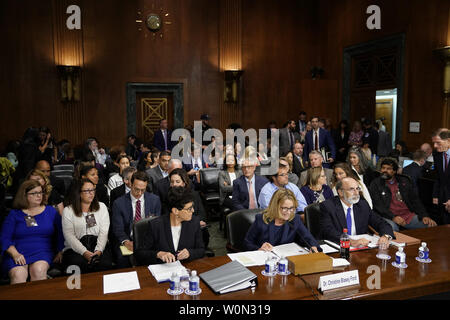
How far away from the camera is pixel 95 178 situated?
188 inches

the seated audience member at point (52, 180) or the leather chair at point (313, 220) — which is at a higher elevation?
the seated audience member at point (52, 180)

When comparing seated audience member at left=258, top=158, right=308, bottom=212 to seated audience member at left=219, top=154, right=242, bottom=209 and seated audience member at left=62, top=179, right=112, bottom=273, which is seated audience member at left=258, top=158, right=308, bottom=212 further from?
seated audience member at left=62, top=179, right=112, bottom=273

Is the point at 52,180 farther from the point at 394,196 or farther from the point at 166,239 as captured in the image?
the point at 394,196

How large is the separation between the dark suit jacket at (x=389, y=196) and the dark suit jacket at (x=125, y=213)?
2.73 metres

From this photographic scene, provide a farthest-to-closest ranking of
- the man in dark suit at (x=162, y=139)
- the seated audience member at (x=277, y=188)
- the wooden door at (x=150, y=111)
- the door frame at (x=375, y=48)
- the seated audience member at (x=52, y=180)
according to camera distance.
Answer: the wooden door at (x=150, y=111), the man in dark suit at (x=162, y=139), the door frame at (x=375, y=48), the seated audience member at (x=52, y=180), the seated audience member at (x=277, y=188)

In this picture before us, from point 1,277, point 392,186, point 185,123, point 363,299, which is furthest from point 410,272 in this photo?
point 185,123

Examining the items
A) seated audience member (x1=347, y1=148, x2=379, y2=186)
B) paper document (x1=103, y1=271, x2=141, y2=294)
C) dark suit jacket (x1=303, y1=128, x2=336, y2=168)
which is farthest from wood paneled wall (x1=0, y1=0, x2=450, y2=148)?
paper document (x1=103, y1=271, x2=141, y2=294)

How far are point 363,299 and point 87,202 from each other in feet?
8.74

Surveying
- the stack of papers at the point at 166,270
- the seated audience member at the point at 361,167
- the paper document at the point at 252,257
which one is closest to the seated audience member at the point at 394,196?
the seated audience member at the point at 361,167

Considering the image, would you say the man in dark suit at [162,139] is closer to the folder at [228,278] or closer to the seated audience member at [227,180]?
the seated audience member at [227,180]

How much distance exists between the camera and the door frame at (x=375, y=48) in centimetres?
872

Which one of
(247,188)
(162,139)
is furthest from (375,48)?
(247,188)
